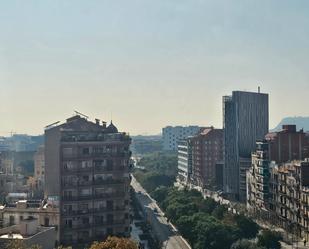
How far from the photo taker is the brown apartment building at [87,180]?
4659 centimetres

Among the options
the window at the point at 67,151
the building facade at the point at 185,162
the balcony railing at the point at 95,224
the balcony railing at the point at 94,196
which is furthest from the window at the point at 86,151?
the building facade at the point at 185,162

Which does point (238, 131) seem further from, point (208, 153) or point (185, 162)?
point (185, 162)

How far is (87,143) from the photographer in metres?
47.7

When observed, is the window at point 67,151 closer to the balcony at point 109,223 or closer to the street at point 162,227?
the balcony at point 109,223

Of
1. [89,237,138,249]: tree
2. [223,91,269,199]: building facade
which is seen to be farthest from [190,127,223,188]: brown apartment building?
[89,237,138,249]: tree

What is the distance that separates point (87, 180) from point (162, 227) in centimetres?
2403

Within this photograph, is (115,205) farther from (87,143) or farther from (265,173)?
(265,173)

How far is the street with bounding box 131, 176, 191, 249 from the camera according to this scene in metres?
58.7

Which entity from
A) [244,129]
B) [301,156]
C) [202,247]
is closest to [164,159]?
[244,129]

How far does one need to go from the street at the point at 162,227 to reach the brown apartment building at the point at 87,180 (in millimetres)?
10912

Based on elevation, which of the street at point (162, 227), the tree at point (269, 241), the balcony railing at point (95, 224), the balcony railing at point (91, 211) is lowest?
the street at point (162, 227)

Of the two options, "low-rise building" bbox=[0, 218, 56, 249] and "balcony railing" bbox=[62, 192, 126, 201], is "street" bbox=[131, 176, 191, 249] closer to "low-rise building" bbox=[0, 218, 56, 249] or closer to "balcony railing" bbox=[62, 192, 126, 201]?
"balcony railing" bbox=[62, 192, 126, 201]

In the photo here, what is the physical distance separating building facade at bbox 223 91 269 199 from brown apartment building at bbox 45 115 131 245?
1823 inches

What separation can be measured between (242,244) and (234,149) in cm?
4891
